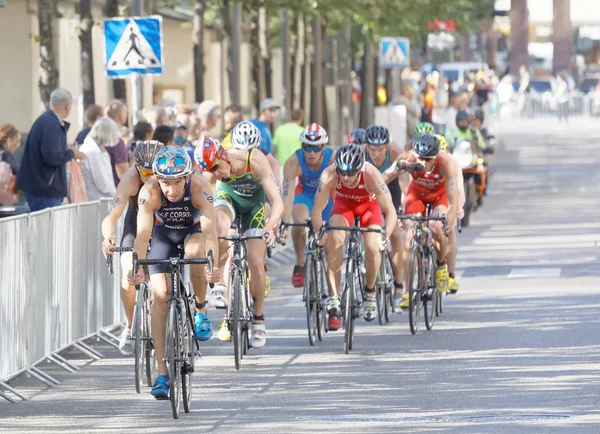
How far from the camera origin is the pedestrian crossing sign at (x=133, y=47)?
1880 cm

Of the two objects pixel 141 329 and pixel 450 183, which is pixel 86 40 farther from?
pixel 141 329

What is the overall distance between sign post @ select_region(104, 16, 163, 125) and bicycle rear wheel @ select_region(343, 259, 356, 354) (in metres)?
5.47

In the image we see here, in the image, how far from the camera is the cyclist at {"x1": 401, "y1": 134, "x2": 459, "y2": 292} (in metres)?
15.7

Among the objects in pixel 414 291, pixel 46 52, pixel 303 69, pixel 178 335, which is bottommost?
pixel 414 291

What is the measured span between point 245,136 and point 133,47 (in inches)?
221

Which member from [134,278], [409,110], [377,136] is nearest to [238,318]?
[134,278]

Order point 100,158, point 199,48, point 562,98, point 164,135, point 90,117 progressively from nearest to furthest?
point 164,135, point 100,158, point 90,117, point 199,48, point 562,98

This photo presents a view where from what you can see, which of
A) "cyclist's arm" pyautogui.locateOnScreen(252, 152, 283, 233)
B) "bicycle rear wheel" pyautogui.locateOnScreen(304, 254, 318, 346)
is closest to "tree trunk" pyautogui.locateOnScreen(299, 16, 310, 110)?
"bicycle rear wheel" pyautogui.locateOnScreen(304, 254, 318, 346)

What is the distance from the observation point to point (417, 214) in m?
15.7

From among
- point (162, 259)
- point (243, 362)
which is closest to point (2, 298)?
point (162, 259)

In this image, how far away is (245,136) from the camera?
44.3 feet

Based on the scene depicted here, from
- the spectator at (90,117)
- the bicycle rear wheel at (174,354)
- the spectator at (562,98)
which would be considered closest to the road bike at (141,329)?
the bicycle rear wheel at (174,354)

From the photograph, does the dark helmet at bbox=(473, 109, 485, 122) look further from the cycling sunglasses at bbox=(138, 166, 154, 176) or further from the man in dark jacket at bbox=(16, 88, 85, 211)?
the cycling sunglasses at bbox=(138, 166, 154, 176)

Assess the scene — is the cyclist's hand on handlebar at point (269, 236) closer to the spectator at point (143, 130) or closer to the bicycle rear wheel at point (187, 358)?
the bicycle rear wheel at point (187, 358)
